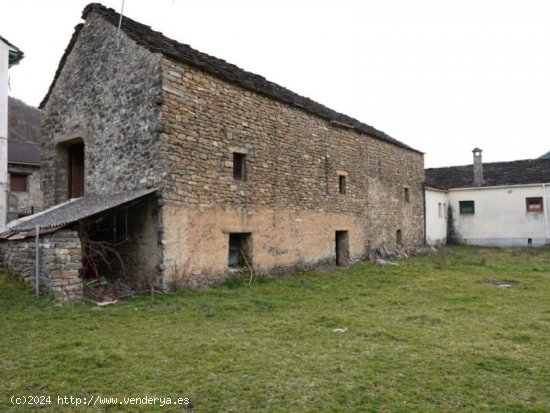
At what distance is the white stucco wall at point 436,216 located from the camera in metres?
22.8

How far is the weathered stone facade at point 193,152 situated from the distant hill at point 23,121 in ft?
105

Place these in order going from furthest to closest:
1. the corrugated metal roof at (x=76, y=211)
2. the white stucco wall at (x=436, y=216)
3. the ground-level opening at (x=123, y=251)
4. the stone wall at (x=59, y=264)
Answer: the white stucco wall at (x=436, y=216) → the ground-level opening at (x=123, y=251) → the corrugated metal roof at (x=76, y=211) → the stone wall at (x=59, y=264)

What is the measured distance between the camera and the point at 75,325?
6574 mm

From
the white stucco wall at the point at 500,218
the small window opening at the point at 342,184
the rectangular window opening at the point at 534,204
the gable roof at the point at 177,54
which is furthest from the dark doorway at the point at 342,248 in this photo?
the rectangular window opening at the point at 534,204

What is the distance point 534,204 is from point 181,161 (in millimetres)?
21532

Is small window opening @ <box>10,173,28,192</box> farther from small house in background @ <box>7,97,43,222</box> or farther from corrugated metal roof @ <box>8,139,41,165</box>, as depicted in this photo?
corrugated metal roof @ <box>8,139,41,165</box>

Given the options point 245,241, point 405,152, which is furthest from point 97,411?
point 405,152

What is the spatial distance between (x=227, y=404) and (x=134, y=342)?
2.39m

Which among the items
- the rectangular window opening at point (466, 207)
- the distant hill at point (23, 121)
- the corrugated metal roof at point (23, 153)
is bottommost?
the rectangular window opening at point (466, 207)

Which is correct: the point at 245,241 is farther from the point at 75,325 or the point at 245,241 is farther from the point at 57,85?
the point at 57,85

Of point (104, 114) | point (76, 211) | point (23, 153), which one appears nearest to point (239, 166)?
point (104, 114)

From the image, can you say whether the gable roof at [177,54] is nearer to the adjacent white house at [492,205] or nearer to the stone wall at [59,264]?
the stone wall at [59,264]

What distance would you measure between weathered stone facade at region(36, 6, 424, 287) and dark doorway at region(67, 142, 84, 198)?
7.4 inches

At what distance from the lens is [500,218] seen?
24125 millimetres
